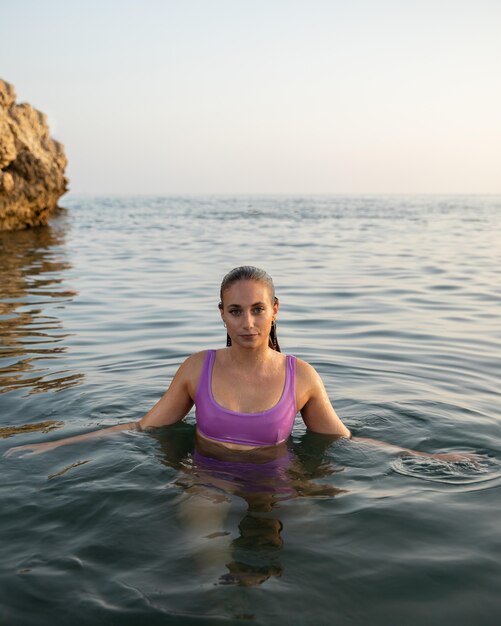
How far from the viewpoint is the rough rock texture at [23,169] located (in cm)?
2575

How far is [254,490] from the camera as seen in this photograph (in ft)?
15.0

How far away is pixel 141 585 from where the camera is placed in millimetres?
3521

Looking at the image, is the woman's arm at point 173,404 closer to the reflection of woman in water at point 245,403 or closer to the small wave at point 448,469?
the reflection of woman in water at point 245,403

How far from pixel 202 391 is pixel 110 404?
236 cm

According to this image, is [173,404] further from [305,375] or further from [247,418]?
[305,375]

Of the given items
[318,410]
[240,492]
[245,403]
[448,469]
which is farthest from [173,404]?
[448,469]

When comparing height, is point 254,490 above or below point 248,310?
below

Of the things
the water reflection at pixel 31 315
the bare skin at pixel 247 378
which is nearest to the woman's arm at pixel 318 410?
the bare skin at pixel 247 378

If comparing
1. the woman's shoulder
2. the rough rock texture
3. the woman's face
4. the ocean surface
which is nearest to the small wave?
the ocean surface

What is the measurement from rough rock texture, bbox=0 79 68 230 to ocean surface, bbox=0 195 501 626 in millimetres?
15775

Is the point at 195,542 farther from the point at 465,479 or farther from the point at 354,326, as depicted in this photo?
the point at 354,326

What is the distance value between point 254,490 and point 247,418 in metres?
0.52

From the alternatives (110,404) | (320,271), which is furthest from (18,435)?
(320,271)

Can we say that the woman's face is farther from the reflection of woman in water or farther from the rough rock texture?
the rough rock texture
